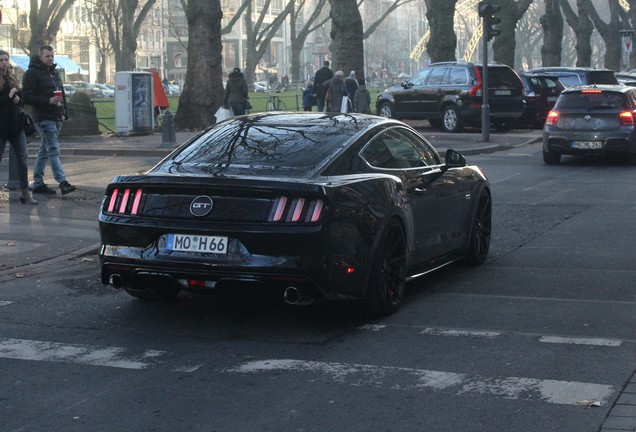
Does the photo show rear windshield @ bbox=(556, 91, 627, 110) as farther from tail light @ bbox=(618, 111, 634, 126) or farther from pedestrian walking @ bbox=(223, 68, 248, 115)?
pedestrian walking @ bbox=(223, 68, 248, 115)

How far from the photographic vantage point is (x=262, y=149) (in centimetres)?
854

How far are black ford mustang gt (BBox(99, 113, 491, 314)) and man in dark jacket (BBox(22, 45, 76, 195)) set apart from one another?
6.35 meters

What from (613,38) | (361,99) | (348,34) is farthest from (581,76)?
(613,38)

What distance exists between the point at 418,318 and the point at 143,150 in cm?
1711

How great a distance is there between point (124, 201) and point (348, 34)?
30.1 metres

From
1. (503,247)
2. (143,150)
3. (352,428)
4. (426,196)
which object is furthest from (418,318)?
(143,150)

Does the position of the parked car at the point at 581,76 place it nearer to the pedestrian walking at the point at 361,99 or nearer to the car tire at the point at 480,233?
the pedestrian walking at the point at 361,99

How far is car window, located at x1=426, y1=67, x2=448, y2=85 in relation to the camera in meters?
32.3

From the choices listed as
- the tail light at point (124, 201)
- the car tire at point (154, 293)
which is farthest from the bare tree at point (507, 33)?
the tail light at point (124, 201)

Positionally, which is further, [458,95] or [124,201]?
[458,95]

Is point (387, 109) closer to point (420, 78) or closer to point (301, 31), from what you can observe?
point (420, 78)

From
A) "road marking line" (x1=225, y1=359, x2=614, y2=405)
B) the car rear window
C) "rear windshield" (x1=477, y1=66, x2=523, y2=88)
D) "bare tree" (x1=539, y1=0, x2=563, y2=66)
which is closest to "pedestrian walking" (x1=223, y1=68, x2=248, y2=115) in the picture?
"rear windshield" (x1=477, y1=66, x2=523, y2=88)

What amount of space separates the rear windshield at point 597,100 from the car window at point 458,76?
368 inches

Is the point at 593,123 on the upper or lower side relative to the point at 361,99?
lower
